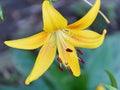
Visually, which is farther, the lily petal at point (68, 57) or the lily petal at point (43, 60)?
the lily petal at point (68, 57)

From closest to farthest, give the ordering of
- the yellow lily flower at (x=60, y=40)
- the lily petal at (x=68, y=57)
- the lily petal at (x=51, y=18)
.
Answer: the lily petal at (x=51, y=18)
the yellow lily flower at (x=60, y=40)
the lily petal at (x=68, y=57)

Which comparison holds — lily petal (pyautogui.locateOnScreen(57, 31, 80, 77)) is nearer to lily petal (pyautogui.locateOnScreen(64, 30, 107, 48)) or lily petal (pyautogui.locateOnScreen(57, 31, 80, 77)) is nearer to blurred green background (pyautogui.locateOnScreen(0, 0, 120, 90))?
lily petal (pyautogui.locateOnScreen(64, 30, 107, 48))

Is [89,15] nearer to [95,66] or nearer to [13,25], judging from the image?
[95,66]

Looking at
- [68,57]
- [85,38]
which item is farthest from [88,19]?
[68,57]

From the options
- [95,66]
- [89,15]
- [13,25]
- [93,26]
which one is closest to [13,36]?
[13,25]

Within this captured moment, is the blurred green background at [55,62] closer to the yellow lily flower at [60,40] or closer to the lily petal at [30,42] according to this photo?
the yellow lily flower at [60,40]

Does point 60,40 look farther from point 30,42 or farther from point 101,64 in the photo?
point 101,64

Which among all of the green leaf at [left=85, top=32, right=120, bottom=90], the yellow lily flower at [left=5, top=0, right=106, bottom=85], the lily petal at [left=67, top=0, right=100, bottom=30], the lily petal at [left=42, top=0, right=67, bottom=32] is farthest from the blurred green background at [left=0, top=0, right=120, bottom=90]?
the lily petal at [left=42, top=0, right=67, bottom=32]

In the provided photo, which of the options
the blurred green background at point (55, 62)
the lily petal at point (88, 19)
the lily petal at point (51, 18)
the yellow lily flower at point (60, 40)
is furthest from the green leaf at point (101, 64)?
the lily petal at point (51, 18)
